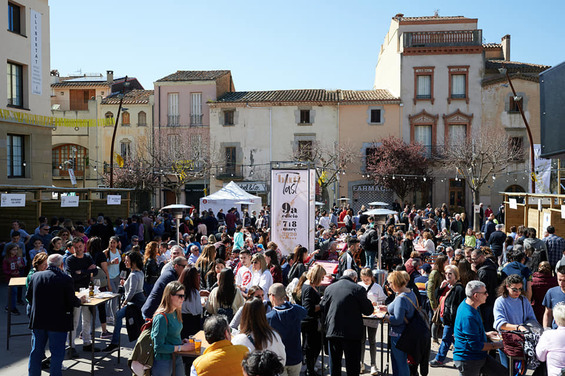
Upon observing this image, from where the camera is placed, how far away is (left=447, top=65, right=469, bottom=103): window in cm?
3312

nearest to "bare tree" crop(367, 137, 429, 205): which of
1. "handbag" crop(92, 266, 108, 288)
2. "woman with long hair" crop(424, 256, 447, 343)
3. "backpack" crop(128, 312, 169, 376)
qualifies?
"woman with long hair" crop(424, 256, 447, 343)

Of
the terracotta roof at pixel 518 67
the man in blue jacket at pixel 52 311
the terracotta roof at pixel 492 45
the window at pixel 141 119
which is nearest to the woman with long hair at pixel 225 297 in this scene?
the man in blue jacket at pixel 52 311

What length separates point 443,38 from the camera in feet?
109

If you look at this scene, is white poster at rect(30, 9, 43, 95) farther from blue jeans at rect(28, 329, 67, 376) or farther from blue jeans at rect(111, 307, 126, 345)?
blue jeans at rect(28, 329, 67, 376)

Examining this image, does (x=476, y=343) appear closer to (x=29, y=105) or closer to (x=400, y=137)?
(x=29, y=105)

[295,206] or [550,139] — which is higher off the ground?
[550,139]

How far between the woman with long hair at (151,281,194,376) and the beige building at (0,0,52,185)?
17.7 m

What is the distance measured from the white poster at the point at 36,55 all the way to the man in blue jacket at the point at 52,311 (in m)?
17.3

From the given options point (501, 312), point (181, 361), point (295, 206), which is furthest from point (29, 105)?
point (501, 312)

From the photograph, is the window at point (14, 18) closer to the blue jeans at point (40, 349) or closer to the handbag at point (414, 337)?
the blue jeans at point (40, 349)

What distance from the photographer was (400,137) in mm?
33688

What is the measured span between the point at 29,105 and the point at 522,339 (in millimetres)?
20723

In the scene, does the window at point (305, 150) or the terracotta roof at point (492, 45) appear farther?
the terracotta roof at point (492, 45)

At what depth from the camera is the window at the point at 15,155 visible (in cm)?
2105
